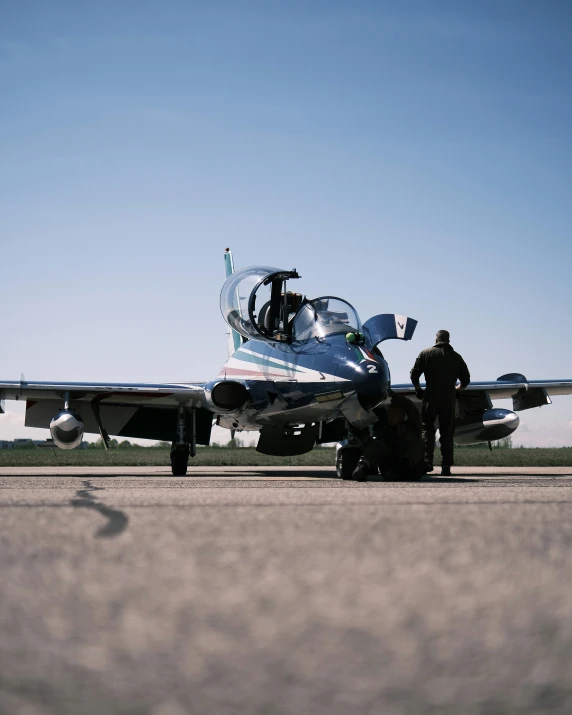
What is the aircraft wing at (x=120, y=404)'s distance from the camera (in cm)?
1583

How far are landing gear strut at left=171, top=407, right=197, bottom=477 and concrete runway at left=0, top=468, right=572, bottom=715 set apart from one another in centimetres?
1288

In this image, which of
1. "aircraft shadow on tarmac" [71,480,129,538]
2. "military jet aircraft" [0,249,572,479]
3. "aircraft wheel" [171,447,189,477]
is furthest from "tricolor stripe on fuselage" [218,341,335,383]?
"aircraft shadow on tarmac" [71,480,129,538]

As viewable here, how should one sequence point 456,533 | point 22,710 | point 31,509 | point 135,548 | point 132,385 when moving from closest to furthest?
point 22,710, point 135,548, point 456,533, point 31,509, point 132,385

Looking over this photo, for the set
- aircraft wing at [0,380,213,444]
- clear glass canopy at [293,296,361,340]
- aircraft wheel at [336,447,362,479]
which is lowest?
aircraft wheel at [336,447,362,479]

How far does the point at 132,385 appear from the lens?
642 inches

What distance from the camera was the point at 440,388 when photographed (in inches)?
444

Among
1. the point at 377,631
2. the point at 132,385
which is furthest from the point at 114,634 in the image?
the point at 132,385

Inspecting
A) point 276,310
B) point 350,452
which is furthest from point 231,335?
point 350,452

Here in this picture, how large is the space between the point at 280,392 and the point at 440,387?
2.79 metres

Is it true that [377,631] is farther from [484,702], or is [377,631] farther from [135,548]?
[135,548]

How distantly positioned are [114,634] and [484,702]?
0.51 m

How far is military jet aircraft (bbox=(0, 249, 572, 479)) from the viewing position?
11234 millimetres

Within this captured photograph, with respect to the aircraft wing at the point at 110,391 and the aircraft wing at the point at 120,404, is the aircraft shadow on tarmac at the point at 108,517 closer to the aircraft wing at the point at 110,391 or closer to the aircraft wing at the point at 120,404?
the aircraft wing at the point at 120,404

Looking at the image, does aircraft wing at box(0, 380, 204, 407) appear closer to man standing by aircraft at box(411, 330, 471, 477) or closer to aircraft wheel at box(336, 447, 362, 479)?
aircraft wheel at box(336, 447, 362, 479)
